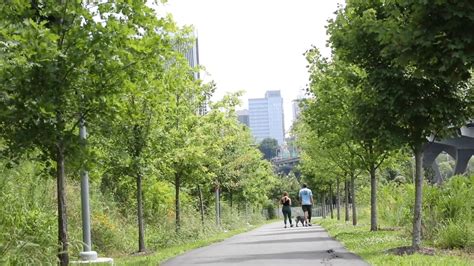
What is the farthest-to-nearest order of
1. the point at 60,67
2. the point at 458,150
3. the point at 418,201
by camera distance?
the point at 458,150
the point at 418,201
the point at 60,67

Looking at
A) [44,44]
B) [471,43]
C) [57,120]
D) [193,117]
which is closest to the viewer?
[471,43]

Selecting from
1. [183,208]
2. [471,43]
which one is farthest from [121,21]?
[183,208]

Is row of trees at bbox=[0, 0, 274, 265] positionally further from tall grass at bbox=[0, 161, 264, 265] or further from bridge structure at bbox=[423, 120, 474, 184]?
bridge structure at bbox=[423, 120, 474, 184]

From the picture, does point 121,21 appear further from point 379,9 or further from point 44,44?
point 379,9

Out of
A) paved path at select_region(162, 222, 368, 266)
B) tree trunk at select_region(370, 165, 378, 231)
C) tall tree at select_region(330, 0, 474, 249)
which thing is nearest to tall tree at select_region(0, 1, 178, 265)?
paved path at select_region(162, 222, 368, 266)

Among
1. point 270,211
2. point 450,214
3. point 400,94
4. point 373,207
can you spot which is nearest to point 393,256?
point 400,94

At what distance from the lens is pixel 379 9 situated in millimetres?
12469

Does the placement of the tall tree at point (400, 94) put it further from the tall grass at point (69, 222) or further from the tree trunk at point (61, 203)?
the tall grass at point (69, 222)

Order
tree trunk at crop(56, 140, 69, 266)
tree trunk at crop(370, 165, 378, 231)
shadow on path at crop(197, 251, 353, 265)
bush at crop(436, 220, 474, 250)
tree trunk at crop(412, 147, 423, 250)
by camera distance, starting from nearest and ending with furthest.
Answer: tree trunk at crop(56, 140, 69, 266) < tree trunk at crop(412, 147, 423, 250) < shadow on path at crop(197, 251, 353, 265) < bush at crop(436, 220, 474, 250) < tree trunk at crop(370, 165, 378, 231)

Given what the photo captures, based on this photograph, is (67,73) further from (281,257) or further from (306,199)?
(306,199)

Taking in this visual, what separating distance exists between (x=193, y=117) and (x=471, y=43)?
1423 centimetres

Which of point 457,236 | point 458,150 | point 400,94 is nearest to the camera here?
point 400,94

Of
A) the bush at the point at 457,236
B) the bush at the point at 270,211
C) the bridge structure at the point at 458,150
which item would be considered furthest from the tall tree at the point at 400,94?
the bush at the point at 270,211

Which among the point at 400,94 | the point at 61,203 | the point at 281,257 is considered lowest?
the point at 281,257
